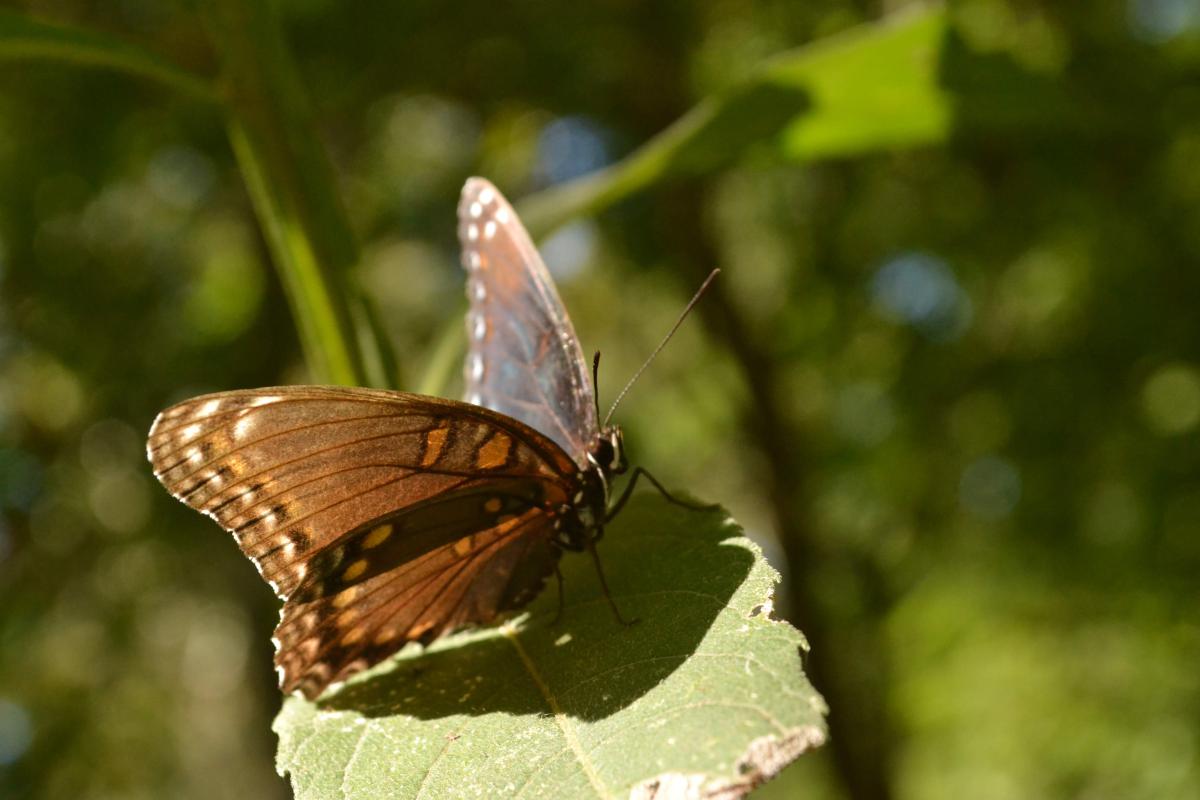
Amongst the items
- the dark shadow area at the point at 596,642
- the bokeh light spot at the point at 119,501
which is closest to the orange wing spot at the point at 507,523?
the dark shadow area at the point at 596,642

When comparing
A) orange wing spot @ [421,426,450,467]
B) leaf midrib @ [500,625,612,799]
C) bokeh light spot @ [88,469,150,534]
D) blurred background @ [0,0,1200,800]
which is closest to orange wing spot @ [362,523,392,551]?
orange wing spot @ [421,426,450,467]

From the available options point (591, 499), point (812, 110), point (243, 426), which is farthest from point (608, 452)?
point (812, 110)

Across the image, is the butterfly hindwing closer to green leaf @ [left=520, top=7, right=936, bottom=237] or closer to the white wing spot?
the white wing spot

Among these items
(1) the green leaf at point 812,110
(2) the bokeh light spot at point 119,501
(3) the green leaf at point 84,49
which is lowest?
(2) the bokeh light spot at point 119,501

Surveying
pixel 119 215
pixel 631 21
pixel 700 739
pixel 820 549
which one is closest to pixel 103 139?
pixel 119 215

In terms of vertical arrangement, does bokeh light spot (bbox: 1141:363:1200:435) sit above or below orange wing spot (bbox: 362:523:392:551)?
Answer: below

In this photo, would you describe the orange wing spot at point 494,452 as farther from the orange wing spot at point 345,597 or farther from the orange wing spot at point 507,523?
the orange wing spot at point 345,597

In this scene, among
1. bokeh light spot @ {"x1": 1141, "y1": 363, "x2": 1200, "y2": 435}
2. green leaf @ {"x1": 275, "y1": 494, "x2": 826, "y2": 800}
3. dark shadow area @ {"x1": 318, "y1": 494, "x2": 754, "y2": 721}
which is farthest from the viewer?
bokeh light spot @ {"x1": 1141, "y1": 363, "x2": 1200, "y2": 435}

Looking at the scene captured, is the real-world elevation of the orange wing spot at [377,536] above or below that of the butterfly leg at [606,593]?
above
